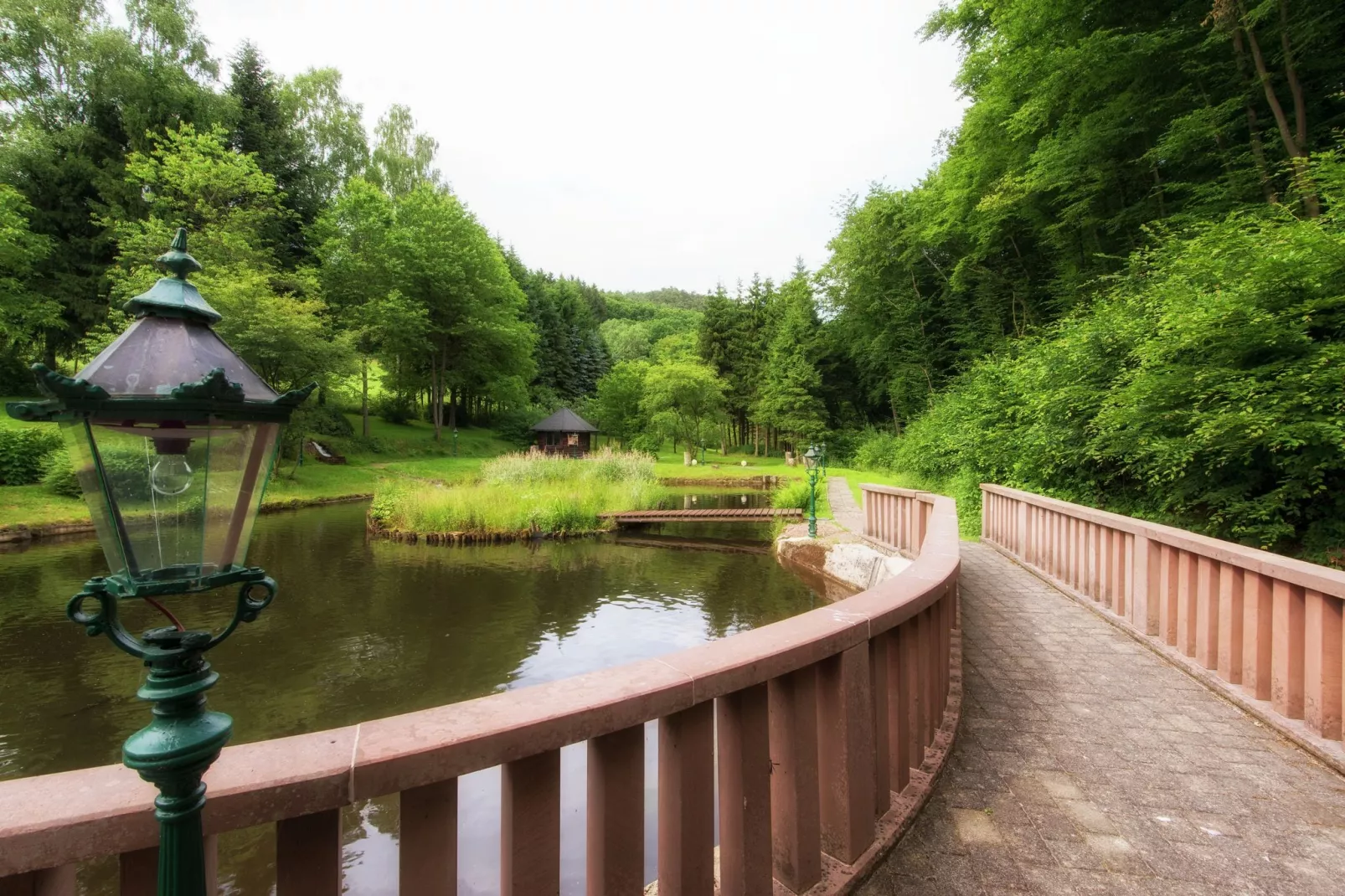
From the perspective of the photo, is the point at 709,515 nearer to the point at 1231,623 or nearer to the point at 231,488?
the point at 1231,623

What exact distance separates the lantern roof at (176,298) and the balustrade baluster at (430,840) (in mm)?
895

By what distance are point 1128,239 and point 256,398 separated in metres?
14.8

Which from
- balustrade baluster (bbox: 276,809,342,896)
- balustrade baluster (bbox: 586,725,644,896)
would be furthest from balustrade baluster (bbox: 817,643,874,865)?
balustrade baluster (bbox: 276,809,342,896)

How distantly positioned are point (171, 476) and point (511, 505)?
39.2 feet

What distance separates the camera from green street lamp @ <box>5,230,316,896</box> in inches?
32.5

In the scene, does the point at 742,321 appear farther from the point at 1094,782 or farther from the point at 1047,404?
the point at 1094,782

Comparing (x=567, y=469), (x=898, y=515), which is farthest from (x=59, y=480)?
(x=898, y=515)

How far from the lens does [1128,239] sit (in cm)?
1155

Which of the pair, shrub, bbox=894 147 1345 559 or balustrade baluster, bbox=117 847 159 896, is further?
shrub, bbox=894 147 1345 559

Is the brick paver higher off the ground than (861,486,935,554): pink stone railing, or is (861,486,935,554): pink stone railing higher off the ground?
(861,486,935,554): pink stone railing

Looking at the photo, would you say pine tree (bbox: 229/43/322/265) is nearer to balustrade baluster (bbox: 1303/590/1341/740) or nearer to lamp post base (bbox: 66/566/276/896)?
lamp post base (bbox: 66/566/276/896)

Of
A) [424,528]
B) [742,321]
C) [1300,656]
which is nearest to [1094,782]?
[1300,656]

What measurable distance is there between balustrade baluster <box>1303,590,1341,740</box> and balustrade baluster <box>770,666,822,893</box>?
235cm

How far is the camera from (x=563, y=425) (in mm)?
29453
